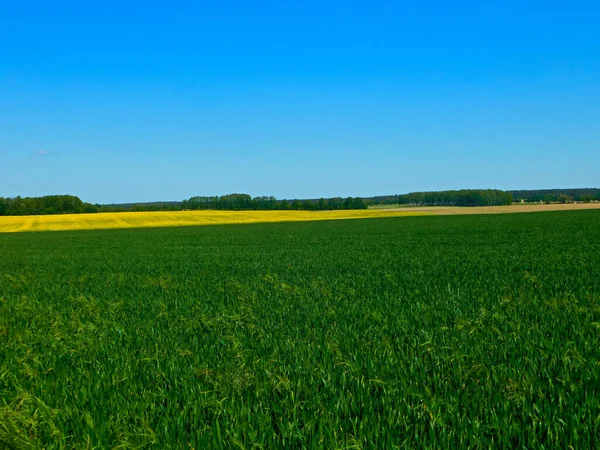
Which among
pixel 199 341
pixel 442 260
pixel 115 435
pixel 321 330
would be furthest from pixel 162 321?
pixel 442 260

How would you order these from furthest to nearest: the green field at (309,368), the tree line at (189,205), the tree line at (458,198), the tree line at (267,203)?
the tree line at (458,198) < the tree line at (267,203) < the tree line at (189,205) < the green field at (309,368)

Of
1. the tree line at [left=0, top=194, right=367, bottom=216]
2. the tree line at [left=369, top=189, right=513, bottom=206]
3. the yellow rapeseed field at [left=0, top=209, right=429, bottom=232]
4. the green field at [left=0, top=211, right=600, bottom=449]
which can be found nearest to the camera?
the green field at [left=0, top=211, right=600, bottom=449]

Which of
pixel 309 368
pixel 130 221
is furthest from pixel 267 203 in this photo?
pixel 309 368

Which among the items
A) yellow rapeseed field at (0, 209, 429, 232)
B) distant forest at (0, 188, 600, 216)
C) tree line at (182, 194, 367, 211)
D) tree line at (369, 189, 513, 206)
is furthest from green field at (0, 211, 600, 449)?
tree line at (369, 189, 513, 206)

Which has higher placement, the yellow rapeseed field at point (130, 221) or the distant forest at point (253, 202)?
the distant forest at point (253, 202)

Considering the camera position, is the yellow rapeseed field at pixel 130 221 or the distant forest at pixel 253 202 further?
the distant forest at pixel 253 202

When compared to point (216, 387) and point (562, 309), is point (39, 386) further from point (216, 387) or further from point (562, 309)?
point (562, 309)

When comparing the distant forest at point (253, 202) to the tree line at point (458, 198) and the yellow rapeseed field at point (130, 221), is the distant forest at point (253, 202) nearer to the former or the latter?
the tree line at point (458, 198)

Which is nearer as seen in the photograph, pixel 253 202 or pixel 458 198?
pixel 253 202

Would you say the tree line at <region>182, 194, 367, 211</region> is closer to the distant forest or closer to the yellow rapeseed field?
the distant forest

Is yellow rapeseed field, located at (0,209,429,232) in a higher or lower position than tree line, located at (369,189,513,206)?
lower

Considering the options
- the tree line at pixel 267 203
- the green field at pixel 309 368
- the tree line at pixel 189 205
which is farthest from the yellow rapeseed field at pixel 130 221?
the green field at pixel 309 368

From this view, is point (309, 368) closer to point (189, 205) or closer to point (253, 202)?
point (253, 202)

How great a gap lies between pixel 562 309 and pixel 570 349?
318 cm
